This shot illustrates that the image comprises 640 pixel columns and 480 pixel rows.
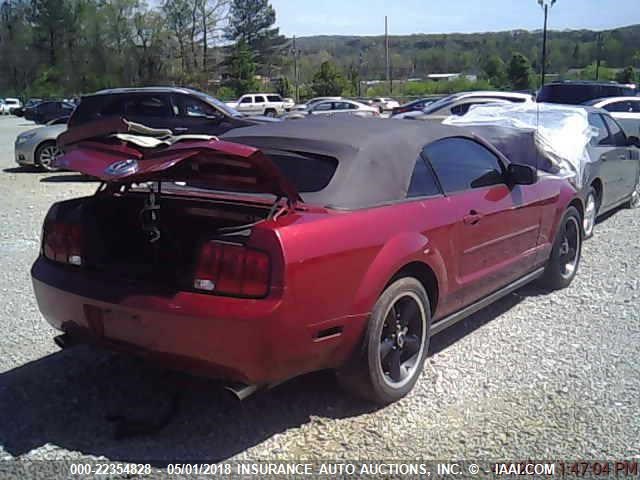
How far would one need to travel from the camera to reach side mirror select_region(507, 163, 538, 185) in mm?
4938

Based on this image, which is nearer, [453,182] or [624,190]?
[453,182]

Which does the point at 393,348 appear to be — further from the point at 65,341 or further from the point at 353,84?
the point at 353,84

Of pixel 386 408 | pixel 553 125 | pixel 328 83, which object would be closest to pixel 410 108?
Result: pixel 553 125

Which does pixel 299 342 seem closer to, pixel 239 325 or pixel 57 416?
pixel 239 325

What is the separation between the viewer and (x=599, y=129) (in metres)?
8.68

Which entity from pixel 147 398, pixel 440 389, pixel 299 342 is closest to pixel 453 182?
pixel 440 389

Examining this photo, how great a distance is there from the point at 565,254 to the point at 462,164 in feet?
6.20

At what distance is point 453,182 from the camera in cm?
443

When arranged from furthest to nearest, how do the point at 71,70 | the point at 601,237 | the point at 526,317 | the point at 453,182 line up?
the point at 71,70, the point at 601,237, the point at 526,317, the point at 453,182

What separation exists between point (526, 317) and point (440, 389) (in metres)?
1.54

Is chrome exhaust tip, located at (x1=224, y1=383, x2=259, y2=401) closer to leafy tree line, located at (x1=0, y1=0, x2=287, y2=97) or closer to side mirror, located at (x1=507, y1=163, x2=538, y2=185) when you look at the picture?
side mirror, located at (x1=507, y1=163, x2=538, y2=185)

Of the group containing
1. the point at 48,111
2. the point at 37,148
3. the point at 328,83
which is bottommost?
the point at 37,148

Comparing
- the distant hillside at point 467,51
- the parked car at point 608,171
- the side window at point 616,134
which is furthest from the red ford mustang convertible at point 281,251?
the distant hillside at point 467,51

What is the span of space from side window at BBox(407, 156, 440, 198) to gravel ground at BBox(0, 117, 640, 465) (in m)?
1.11
